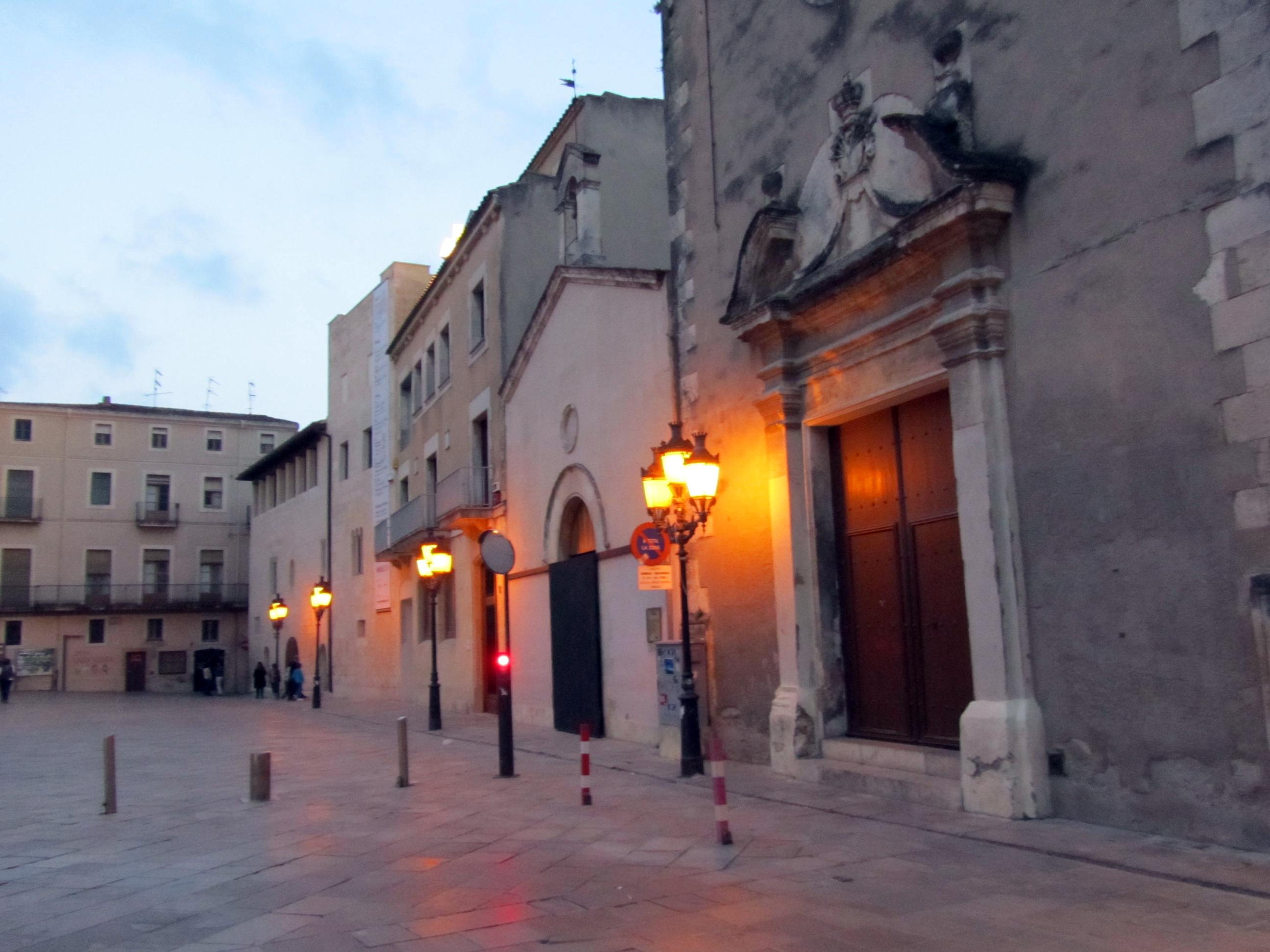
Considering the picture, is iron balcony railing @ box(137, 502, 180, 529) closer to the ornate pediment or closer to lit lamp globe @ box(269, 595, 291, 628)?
lit lamp globe @ box(269, 595, 291, 628)

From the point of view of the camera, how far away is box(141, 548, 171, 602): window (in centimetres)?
5184

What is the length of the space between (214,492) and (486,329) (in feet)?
118

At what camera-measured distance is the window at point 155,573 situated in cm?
5184

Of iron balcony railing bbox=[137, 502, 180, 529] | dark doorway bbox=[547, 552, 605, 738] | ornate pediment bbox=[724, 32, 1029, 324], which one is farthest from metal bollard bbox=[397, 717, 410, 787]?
iron balcony railing bbox=[137, 502, 180, 529]

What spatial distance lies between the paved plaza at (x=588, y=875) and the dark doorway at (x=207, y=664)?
40684 millimetres

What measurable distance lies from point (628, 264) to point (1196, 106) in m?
13.2

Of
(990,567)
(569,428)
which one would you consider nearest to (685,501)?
(990,567)

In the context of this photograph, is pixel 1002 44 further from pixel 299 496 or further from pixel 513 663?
pixel 299 496

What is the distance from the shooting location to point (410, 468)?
95.6 feet

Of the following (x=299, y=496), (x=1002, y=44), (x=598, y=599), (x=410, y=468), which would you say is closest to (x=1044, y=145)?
(x=1002, y=44)

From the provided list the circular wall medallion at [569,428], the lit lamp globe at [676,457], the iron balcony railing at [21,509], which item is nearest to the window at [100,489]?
the iron balcony railing at [21,509]

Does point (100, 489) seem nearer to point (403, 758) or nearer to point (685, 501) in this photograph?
point (403, 758)

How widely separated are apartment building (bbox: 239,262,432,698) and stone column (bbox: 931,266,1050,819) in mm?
23588

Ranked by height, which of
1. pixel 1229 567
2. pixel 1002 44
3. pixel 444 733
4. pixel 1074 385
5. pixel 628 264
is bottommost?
pixel 444 733
